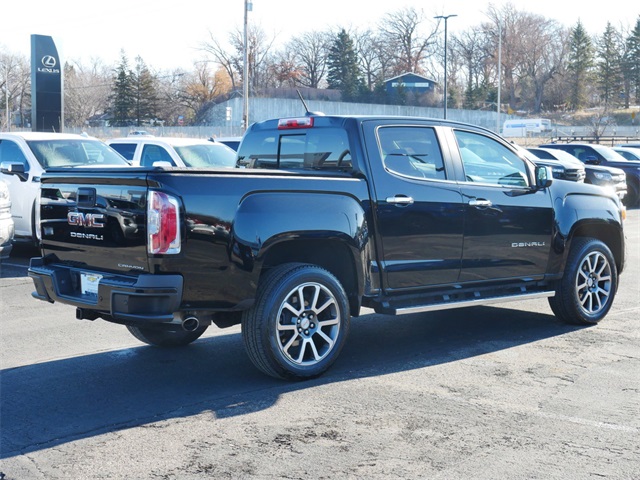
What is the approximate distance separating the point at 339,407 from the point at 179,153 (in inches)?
433

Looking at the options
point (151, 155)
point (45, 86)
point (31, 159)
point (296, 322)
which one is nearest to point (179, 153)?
point (151, 155)

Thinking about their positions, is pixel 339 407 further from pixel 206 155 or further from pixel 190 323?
pixel 206 155

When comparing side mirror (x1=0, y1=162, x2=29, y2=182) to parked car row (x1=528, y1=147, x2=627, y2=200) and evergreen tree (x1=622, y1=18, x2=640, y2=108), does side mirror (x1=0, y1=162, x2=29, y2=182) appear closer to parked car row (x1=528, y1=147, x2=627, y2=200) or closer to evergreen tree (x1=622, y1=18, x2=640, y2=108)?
parked car row (x1=528, y1=147, x2=627, y2=200)

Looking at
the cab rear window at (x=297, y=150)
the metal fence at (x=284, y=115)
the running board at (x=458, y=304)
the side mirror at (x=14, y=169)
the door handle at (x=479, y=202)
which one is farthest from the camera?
the metal fence at (x=284, y=115)

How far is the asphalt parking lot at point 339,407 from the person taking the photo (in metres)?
4.34

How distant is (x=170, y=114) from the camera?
320ft

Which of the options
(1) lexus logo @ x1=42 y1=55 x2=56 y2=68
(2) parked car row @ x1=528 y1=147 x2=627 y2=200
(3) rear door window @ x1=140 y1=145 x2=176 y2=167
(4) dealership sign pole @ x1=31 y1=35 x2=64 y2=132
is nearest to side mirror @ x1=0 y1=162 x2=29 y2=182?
(3) rear door window @ x1=140 y1=145 x2=176 y2=167

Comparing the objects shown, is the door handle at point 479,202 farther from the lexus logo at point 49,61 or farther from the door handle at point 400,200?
the lexus logo at point 49,61

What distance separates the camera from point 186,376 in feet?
20.0

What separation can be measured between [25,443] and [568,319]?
17.3 ft

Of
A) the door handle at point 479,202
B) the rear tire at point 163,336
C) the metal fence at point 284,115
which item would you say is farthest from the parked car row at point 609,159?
the metal fence at point 284,115

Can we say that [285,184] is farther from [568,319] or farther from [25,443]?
[568,319]

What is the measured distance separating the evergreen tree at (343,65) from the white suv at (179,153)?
3368 inches

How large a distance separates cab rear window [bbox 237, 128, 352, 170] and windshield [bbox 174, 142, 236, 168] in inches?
322
